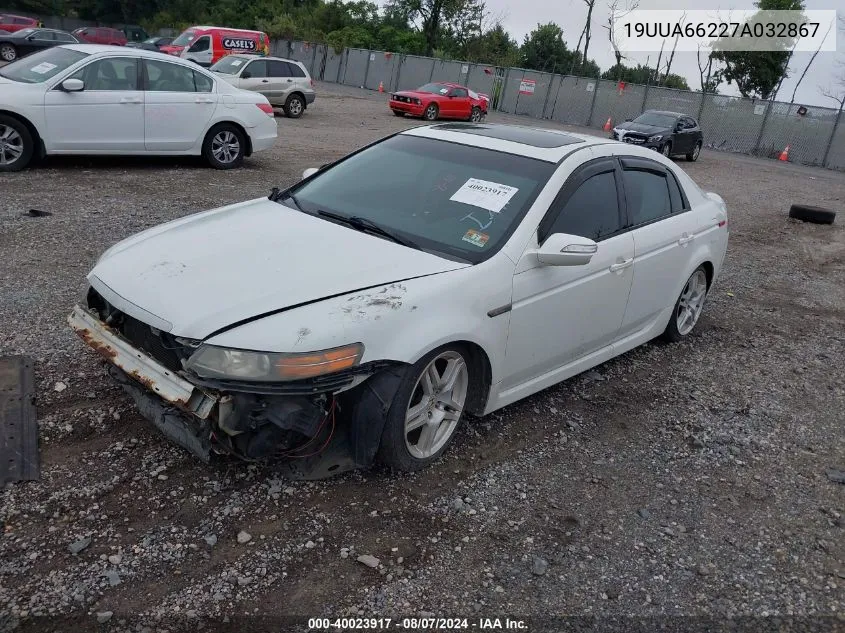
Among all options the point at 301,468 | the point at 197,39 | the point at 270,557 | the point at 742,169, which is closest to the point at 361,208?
the point at 301,468

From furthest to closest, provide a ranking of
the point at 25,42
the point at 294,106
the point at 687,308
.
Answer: the point at 25,42 → the point at 294,106 → the point at 687,308

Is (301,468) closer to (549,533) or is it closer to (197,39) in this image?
(549,533)

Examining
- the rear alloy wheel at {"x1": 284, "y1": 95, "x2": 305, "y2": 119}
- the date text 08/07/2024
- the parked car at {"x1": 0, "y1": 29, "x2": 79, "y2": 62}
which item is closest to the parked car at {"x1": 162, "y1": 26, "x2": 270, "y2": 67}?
the parked car at {"x1": 0, "y1": 29, "x2": 79, "y2": 62}

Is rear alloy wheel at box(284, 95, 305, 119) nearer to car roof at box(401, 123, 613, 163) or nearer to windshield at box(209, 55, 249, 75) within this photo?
windshield at box(209, 55, 249, 75)

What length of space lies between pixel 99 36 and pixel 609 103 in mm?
26050

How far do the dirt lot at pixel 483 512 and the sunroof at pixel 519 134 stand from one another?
1581mm

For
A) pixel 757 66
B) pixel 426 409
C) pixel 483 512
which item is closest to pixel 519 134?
pixel 426 409

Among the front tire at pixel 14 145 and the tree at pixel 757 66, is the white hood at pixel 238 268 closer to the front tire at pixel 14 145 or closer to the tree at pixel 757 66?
the front tire at pixel 14 145

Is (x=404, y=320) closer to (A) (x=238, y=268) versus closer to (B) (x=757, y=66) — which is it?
(A) (x=238, y=268)

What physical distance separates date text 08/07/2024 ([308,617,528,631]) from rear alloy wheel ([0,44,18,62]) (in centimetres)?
3350

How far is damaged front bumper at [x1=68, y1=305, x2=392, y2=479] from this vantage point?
3.02 meters

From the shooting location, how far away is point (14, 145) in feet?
29.6

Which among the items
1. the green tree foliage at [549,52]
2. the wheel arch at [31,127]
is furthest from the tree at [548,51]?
the wheel arch at [31,127]

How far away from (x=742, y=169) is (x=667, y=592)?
2264 centimetres
